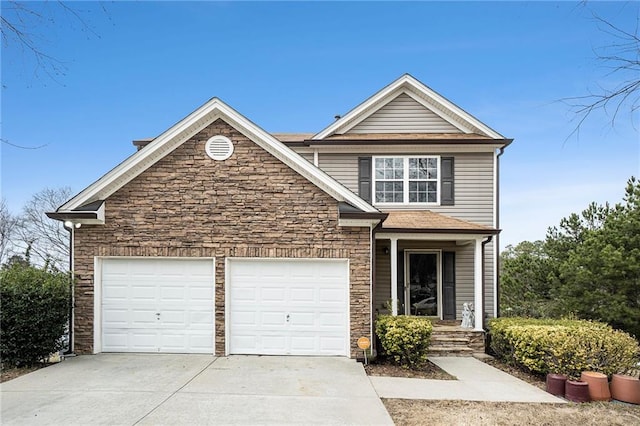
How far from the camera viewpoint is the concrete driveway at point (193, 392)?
6008 millimetres

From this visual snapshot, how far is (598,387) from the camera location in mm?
7535

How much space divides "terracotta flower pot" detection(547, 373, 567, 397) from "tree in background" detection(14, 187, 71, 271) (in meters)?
26.7

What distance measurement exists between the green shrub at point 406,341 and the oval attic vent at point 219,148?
5.41 m

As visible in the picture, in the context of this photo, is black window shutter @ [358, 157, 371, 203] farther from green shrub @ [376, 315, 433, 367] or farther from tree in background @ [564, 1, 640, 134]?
tree in background @ [564, 1, 640, 134]

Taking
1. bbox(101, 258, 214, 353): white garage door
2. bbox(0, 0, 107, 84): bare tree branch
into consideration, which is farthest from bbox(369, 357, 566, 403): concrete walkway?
bbox(0, 0, 107, 84): bare tree branch

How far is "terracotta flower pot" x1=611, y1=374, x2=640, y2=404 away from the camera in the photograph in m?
7.39

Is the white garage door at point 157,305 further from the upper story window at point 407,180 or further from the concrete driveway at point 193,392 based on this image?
the upper story window at point 407,180

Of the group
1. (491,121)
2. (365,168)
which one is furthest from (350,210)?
(491,121)

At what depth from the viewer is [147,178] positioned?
9.84 metres

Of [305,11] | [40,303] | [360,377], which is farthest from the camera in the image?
[305,11]

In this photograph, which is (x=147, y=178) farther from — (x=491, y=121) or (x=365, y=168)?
(x=491, y=121)

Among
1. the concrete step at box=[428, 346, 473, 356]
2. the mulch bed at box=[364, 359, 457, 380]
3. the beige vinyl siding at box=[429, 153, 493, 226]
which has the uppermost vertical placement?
the beige vinyl siding at box=[429, 153, 493, 226]

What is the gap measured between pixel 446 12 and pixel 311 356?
814 cm

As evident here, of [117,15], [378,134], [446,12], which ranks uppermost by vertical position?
[446,12]
